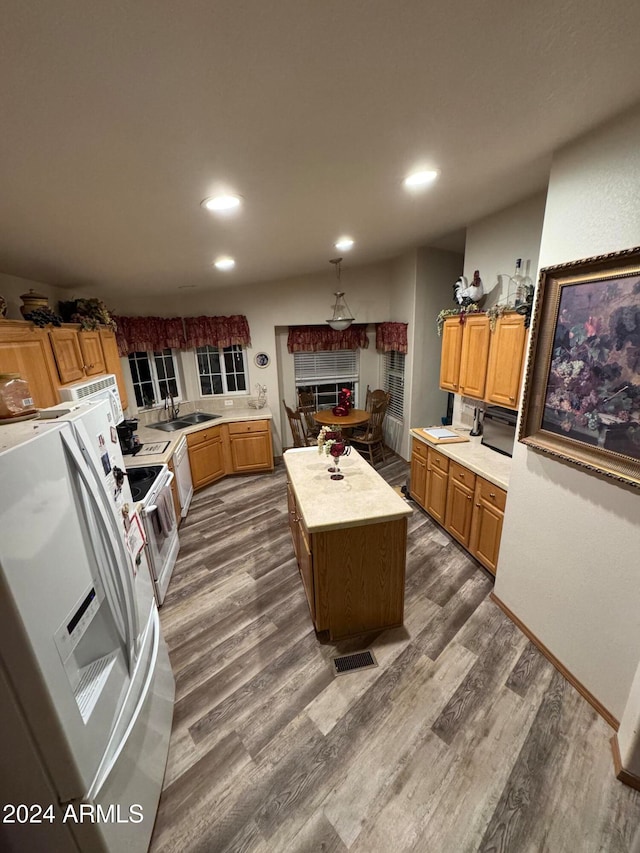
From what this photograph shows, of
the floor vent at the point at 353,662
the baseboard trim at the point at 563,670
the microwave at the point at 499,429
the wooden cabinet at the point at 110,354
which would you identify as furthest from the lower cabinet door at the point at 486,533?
the wooden cabinet at the point at 110,354

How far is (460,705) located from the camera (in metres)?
1.73

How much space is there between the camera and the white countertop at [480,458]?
7.89 feet

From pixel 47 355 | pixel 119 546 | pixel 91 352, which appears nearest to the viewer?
pixel 119 546

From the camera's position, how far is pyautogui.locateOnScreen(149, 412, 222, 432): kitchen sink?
4.37 m

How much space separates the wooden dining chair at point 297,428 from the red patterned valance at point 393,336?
1683mm

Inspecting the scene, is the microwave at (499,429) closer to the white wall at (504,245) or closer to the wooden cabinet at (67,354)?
the white wall at (504,245)

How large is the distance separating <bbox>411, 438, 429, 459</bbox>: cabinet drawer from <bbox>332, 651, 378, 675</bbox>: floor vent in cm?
186

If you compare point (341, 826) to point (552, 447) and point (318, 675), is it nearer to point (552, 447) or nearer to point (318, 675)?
point (318, 675)

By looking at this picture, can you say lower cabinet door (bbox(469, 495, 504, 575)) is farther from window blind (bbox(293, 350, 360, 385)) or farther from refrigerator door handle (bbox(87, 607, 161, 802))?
window blind (bbox(293, 350, 360, 385))

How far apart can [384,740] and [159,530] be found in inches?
74.9

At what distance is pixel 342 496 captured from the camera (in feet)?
6.89

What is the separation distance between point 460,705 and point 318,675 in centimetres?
78

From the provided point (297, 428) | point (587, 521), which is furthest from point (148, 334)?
point (587, 521)

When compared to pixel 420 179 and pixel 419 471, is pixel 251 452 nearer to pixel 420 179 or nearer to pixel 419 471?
pixel 419 471
